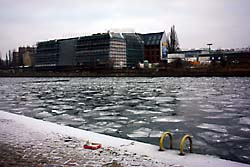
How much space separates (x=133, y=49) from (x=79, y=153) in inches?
3188

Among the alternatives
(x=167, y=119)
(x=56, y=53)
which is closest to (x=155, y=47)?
(x=56, y=53)

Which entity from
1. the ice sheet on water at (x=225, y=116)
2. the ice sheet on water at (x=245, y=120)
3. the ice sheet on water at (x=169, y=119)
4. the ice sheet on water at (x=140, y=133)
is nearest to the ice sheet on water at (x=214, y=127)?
the ice sheet on water at (x=245, y=120)

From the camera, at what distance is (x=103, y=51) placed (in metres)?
82.1

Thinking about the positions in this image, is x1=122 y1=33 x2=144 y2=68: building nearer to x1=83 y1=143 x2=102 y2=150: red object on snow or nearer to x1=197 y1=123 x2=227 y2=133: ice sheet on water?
x1=197 y1=123 x2=227 y2=133: ice sheet on water

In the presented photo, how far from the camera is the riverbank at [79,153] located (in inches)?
207

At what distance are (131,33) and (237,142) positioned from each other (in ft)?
279

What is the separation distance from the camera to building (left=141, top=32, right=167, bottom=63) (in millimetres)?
90375

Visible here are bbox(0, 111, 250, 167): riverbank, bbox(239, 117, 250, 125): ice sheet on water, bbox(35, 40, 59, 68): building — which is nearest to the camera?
bbox(0, 111, 250, 167): riverbank

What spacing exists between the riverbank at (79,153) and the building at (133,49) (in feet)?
252

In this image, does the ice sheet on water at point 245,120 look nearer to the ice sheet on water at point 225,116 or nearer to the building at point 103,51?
the ice sheet on water at point 225,116

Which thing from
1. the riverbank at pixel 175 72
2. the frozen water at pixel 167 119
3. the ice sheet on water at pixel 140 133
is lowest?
the ice sheet on water at pixel 140 133

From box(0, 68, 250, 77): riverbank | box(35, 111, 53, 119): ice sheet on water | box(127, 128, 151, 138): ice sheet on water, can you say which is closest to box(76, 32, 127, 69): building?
box(0, 68, 250, 77): riverbank

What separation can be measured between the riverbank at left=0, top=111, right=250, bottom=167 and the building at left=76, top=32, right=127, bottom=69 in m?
70.9

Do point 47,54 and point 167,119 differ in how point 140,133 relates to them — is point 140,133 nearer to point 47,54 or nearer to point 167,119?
point 167,119
